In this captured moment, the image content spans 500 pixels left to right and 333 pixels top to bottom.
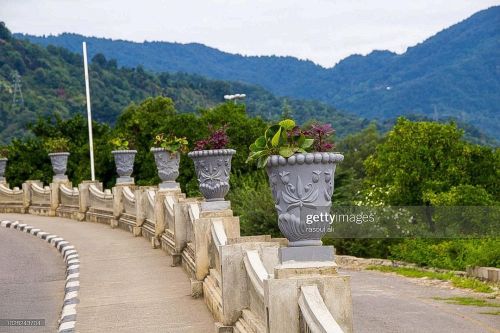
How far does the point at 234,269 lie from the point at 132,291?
4722 millimetres

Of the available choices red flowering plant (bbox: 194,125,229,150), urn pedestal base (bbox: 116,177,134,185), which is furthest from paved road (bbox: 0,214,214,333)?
urn pedestal base (bbox: 116,177,134,185)

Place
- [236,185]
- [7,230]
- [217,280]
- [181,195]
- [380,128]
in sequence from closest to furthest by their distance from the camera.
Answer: [217,280]
[181,195]
[7,230]
[236,185]
[380,128]

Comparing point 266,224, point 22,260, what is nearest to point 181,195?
point 22,260

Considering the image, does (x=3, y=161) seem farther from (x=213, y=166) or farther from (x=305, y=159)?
(x=305, y=159)

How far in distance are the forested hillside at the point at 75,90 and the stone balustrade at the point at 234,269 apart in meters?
99.8

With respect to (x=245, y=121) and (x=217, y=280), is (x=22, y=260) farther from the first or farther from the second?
(x=245, y=121)

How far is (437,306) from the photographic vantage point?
1670cm

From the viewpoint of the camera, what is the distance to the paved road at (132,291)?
1207cm

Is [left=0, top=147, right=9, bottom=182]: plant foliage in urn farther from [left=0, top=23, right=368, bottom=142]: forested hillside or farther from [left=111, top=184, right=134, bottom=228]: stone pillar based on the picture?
[left=0, top=23, right=368, bottom=142]: forested hillside

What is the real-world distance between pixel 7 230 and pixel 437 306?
15042 millimetres

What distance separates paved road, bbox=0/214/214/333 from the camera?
12070 mm

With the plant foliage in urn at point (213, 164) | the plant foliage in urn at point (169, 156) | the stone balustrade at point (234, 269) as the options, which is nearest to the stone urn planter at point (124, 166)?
the stone balustrade at point (234, 269)

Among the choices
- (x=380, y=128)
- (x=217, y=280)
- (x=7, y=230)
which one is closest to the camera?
(x=217, y=280)

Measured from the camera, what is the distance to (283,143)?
26.1 ft
